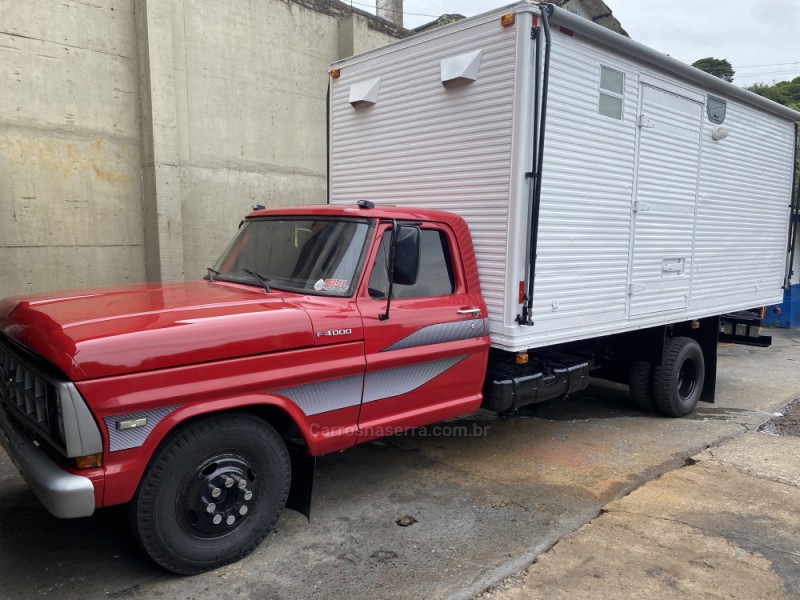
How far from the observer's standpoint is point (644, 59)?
5.57 metres

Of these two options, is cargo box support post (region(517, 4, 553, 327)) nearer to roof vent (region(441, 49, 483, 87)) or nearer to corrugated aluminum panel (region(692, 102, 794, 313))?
roof vent (region(441, 49, 483, 87))

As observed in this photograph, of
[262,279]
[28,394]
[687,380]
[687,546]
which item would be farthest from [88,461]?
[687,380]

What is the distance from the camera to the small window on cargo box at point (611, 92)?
5.23 meters

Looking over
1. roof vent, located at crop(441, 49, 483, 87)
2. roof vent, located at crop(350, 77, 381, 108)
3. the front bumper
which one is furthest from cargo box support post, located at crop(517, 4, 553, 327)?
the front bumper

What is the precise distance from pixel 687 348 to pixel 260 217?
484 cm

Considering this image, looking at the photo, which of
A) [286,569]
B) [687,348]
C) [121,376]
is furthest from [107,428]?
[687,348]

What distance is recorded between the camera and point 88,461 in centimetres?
299

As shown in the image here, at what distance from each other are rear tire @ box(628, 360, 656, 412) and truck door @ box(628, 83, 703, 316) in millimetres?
753

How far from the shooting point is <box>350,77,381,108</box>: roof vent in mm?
5664

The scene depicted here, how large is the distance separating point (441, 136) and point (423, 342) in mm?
1842

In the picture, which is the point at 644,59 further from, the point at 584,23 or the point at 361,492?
the point at 361,492

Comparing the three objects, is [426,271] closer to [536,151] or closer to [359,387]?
[359,387]

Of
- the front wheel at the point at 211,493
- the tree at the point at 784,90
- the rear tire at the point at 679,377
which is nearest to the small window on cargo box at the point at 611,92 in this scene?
the rear tire at the point at 679,377

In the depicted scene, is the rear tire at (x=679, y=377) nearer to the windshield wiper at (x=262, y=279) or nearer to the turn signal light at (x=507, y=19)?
the turn signal light at (x=507, y=19)
